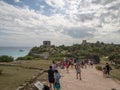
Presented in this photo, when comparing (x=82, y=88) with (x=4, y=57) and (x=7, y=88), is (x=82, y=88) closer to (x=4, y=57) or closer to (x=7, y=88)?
(x=7, y=88)

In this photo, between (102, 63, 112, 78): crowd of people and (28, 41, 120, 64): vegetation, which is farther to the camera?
(28, 41, 120, 64): vegetation

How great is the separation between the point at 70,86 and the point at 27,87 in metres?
3.48

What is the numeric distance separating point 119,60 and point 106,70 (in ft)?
124

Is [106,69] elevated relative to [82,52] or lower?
lower

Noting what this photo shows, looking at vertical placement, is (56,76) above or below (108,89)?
above

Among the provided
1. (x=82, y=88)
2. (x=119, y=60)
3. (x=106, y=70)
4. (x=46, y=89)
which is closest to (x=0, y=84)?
(x=46, y=89)

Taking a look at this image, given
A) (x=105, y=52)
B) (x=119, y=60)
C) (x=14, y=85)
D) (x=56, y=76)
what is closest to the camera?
(x=56, y=76)

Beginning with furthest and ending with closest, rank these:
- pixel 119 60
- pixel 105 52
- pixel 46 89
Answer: pixel 105 52 < pixel 119 60 < pixel 46 89

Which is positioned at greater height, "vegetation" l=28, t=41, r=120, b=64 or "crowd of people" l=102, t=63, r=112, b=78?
"vegetation" l=28, t=41, r=120, b=64

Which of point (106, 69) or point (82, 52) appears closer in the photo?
point (106, 69)

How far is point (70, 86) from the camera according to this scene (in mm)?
17156

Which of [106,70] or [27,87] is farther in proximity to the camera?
[106,70]

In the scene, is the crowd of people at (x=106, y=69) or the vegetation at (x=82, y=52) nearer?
the crowd of people at (x=106, y=69)

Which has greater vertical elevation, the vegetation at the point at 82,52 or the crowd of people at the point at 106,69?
the vegetation at the point at 82,52
